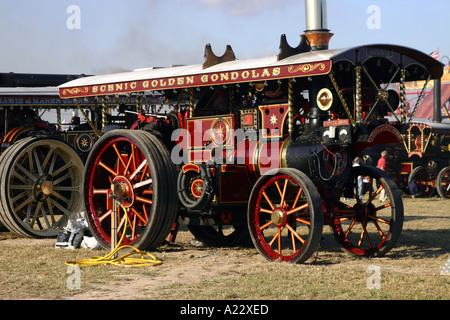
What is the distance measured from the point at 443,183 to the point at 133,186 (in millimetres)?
12957

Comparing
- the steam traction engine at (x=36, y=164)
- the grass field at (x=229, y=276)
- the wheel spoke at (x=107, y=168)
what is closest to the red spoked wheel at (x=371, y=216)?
the grass field at (x=229, y=276)

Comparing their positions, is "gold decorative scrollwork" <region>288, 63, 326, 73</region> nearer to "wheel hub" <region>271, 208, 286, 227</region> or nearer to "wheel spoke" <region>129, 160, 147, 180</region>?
"wheel hub" <region>271, 208, 286, 227</region>

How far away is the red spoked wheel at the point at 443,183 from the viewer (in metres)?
19.5

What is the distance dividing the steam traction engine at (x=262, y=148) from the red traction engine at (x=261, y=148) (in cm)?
1

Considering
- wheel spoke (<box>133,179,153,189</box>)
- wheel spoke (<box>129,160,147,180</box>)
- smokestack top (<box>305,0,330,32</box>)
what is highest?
smokestack top (<box>305,0,330,32</box>)

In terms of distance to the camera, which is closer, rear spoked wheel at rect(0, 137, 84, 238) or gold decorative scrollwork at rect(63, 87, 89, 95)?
A: gold decorative scrollwork at rect(63, 87, 89, 95)

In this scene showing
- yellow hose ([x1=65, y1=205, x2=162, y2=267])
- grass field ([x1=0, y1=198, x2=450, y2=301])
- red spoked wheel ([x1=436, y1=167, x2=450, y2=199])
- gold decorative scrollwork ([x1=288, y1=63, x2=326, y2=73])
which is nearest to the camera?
grass field ([x1=0, y1=198, x2=450, y2=301])

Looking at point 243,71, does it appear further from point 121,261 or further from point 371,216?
point 121,261

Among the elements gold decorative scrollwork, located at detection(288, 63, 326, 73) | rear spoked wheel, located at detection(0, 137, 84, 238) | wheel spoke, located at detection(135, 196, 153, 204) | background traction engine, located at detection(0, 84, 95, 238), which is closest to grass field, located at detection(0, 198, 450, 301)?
wheel spoke, located at detection(135, 196, 153, 204)

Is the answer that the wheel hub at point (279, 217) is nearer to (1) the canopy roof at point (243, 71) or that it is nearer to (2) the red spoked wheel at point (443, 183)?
(1) the canopy roof at point (243, 71)

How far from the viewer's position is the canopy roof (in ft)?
25.5

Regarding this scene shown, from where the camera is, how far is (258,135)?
8.78m

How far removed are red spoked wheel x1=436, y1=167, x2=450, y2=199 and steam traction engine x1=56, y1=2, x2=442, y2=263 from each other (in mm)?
10749

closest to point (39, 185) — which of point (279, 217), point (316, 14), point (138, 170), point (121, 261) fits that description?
point (138, 170)
